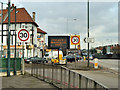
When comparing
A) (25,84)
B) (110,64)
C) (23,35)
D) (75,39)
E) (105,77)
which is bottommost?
(110,64)

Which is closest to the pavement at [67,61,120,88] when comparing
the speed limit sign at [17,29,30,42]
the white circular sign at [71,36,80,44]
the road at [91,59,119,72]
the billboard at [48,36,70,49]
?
the white circular sign at [71,36,80,44]

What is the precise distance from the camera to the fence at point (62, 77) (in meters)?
6.68

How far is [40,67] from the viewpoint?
16.2 m

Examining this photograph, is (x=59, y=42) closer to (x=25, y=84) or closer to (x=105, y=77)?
(x=105, y=77)

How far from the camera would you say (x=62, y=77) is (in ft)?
35.9

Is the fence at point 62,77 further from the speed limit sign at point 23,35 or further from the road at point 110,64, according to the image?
the road at point 110,64

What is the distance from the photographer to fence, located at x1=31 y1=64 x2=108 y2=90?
6677mm

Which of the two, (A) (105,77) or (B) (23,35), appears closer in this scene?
(B) (23,35)

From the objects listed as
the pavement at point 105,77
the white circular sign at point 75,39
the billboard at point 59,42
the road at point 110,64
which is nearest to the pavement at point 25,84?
the pavement at point 105,77

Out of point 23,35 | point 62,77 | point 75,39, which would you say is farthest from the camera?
point 75,39

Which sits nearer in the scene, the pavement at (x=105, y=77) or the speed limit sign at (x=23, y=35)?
the pavement at (x=105, y=77)

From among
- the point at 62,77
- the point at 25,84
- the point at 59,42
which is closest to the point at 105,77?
the point at 25,84

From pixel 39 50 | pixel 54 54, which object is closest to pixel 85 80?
pixel 54 54

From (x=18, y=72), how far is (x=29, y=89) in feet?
31.2
